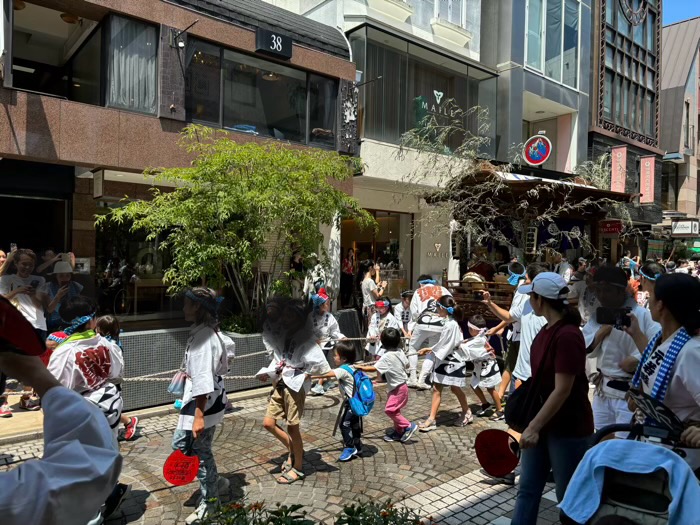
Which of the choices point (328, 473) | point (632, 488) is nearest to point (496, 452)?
point (632, 488)

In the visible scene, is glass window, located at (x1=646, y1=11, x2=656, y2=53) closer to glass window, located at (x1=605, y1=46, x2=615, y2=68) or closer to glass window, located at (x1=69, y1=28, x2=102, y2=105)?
glass window, located at (x1=605, y1=46, x2=615, y2=68)

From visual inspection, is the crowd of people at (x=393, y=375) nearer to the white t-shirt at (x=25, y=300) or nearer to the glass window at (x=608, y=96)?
the white t-shirt at (x=25, y=300)

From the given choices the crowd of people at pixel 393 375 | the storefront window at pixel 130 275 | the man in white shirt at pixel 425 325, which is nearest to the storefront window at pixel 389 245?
the storefront window at pixel 130 275

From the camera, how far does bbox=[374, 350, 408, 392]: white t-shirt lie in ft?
18.3

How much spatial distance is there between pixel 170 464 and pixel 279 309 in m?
1.48

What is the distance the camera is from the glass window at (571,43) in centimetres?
1933

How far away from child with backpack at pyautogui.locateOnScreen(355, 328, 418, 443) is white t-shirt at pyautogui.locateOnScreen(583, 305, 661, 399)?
7.39 feet

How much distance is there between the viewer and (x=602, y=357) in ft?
12.3

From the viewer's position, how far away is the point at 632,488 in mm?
2035

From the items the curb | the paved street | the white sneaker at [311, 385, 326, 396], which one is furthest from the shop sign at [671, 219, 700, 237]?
the curb

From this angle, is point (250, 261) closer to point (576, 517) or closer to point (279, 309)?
point (279, 309)

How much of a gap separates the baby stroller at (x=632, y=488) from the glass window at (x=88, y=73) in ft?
35.5

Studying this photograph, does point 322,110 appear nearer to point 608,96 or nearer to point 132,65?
point 132,65

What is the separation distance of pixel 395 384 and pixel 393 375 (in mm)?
101
